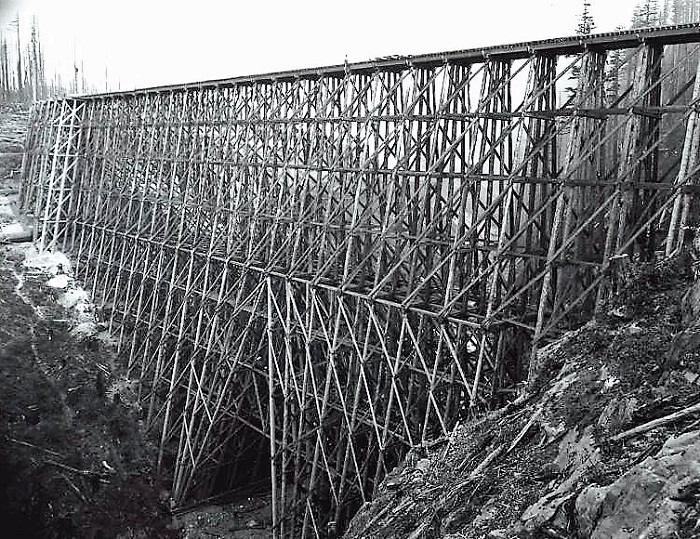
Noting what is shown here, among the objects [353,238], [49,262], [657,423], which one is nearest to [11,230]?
[49,262]

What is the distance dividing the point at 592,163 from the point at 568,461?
5.04 m

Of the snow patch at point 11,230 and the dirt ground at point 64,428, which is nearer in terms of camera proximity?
the dirt ground at point 64,428

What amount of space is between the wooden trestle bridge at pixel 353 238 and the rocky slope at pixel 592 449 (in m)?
1.30

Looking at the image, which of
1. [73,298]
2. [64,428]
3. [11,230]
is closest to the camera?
[64,428]

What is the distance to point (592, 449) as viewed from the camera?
525cm

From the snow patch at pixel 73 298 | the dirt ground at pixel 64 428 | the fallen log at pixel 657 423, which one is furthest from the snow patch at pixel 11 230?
the fallen log at pixel 657 423

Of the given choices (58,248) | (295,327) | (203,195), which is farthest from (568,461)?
(58,248)

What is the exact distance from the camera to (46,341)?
1903 centimetres

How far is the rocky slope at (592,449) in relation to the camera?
409cm

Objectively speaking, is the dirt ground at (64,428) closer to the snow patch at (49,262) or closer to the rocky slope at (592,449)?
the snow patch at (49,262)

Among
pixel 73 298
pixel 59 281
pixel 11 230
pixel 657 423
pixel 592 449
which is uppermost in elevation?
pixel 11 230

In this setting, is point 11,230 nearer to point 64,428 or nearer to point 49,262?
point 49,262

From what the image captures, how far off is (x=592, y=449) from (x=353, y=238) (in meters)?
7.64

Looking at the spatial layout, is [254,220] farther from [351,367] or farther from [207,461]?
[207,461]
